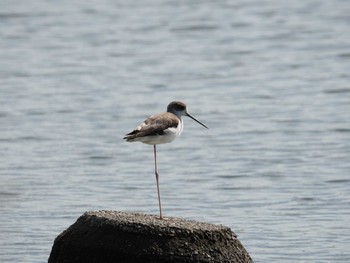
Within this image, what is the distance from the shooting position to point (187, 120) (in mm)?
18641

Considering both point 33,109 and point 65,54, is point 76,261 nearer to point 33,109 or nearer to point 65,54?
point 33,109

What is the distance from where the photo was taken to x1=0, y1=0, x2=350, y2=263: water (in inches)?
489

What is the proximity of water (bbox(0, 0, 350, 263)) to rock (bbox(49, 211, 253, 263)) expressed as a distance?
63cm

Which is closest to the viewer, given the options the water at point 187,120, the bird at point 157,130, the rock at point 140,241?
the rock at point 140,241

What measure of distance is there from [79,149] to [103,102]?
329cm

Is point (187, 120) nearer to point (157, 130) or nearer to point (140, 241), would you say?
point (157, 130)

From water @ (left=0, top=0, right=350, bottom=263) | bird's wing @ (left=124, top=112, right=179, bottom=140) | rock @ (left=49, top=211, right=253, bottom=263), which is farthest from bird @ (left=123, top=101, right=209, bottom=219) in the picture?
water @ (left=0, top=0, right=350, bottom=263)

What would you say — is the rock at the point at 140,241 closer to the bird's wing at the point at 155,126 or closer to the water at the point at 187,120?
the water at the point at 187,120

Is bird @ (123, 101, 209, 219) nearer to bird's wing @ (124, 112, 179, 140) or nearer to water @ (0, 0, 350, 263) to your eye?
bird's wing @ (124, 112, 179, 140)

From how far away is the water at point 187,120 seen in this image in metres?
12.4

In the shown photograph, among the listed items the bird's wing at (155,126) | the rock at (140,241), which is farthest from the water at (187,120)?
the bird's wing at (155,126)

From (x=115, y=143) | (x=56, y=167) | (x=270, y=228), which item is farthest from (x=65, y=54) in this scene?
(x=270, y=228)

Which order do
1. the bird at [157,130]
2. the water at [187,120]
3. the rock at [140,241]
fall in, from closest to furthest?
the rock at [140,241] → the bird at [157,130] → the water at [187,120]

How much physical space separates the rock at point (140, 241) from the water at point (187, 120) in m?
0.63
